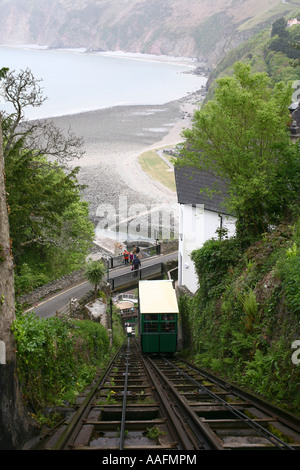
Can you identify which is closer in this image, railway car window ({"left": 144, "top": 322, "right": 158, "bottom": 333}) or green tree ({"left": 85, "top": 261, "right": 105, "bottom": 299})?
railway car window ({"left": 144, "top": 322, "right": 158, "bottom": 333})

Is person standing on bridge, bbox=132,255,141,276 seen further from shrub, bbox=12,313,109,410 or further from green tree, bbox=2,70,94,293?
shrub, bbox=12,313,109,410

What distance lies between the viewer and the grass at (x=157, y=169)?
6956 cm

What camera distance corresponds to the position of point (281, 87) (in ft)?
49.5

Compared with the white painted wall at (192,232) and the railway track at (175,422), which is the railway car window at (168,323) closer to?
the railway track at (175,422)

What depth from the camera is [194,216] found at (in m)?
26.6

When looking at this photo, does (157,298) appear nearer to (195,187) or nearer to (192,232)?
(192,232)

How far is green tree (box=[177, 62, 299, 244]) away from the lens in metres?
14.1

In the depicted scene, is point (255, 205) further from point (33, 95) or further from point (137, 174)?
point (137, 174)

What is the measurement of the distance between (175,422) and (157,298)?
10498 mm

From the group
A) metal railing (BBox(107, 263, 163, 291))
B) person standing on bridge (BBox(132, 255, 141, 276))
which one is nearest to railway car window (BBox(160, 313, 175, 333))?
metal railing (BBox(107, 263, 163, 291))

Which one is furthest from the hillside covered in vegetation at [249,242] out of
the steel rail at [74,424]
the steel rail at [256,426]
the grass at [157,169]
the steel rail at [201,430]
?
the grass at [157,169]

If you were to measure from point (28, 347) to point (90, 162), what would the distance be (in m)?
72.2

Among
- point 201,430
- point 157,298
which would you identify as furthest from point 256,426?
point 157,298

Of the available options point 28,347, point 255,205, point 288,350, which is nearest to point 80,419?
point 28,347
